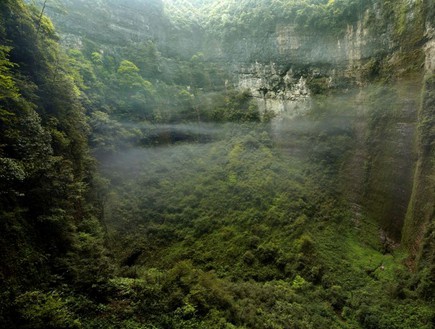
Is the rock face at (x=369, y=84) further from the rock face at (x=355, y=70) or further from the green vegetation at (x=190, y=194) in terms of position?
the green vegetation at (x=190, y=194)

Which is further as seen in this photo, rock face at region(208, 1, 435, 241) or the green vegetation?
rock face at region(208, 1, 435, 241)

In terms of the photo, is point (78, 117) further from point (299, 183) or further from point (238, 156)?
point (299, 183)

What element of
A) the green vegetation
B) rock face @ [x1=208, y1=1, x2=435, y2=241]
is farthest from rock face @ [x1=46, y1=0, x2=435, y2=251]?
the green vegetation

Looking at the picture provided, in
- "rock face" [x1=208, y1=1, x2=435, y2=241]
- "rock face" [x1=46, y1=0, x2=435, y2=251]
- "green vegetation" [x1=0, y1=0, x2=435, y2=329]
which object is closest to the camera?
"green vegetation" [x1=0, y1=0, x2=435, y2=329]

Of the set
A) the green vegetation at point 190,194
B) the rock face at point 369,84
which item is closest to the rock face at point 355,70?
the rock face at point 369,84

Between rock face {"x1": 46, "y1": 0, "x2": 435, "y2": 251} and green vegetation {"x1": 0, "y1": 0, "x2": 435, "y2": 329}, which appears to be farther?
rock face {"x1": 46, "y1": 0, "x2": 435, "y2": 251}

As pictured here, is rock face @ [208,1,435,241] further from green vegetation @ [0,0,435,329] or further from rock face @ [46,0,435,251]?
green vegetation @ [0,0,435,329]

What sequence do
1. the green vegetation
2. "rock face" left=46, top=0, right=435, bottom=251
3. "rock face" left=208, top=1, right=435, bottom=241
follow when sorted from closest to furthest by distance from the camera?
1. the green vegetation
2. "rock face" left=46, top=0, right=435, bottom=251
3. "rock face" left=208, top=1, right=435, bottom=241

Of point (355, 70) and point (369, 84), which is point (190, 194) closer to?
point (369, 84)

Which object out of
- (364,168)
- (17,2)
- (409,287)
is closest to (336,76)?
Result: (364,168)
